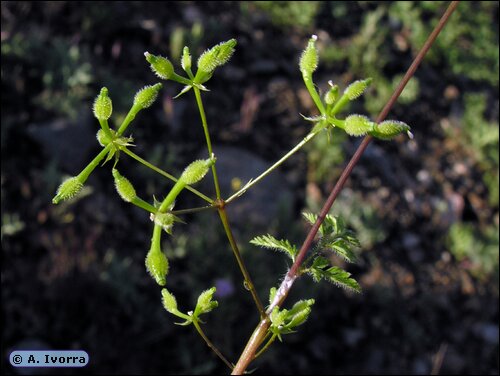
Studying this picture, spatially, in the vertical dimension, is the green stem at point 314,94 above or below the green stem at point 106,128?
above

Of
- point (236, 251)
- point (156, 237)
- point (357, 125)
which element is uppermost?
point (357, 125)

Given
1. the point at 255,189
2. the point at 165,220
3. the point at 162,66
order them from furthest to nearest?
the point at 255,189
the point at 162,66
the point at 165,220

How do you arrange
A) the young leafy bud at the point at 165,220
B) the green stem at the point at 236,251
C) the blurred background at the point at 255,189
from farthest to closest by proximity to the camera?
the blurred background at the point at 255,189
the green stem at the point at 236,251
the young leafy bud at the point at 165,220

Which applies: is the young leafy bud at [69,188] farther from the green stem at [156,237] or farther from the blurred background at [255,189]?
the blurred background at [255,189]

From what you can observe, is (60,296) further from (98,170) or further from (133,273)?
(98,170)

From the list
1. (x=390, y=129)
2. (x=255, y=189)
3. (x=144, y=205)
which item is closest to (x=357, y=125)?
(x=390, y=129)

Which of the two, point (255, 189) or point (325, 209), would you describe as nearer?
point (325, 209)

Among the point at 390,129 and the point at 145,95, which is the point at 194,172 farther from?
the point at 390,129

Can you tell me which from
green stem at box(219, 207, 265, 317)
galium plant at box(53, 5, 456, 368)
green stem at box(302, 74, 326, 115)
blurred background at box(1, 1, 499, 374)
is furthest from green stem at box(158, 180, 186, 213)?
blurred background at box(1, 1, 499, 374)

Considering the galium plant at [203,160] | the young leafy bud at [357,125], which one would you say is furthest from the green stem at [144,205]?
the young leafy bud at [357,125]
